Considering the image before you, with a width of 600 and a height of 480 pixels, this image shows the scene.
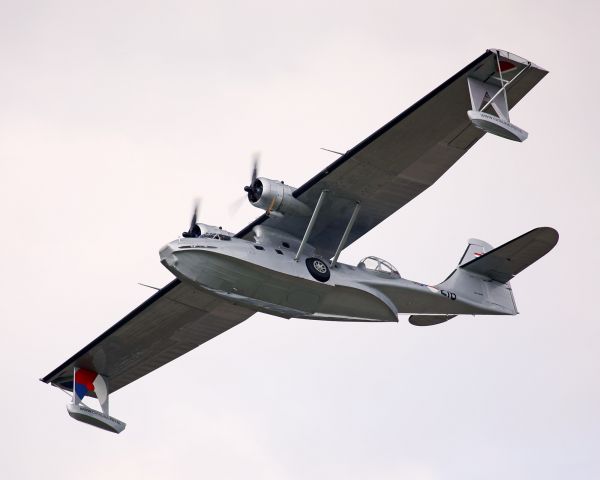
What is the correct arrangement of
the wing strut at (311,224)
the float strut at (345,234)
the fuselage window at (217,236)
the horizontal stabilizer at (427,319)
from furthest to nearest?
1. the horizontal stabilizer at (427,319)
2. the float strut at (345,234)
3. the wing strut at (311,224)
4. the fuselage window at (217,236)

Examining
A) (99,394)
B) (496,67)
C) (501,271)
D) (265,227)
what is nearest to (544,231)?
(501,271)

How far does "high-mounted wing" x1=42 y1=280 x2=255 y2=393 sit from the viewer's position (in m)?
38.8

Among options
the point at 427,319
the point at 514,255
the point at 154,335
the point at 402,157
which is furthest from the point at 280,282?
the point at 514,255

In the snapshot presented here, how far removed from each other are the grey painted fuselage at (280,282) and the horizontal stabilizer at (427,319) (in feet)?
5.33

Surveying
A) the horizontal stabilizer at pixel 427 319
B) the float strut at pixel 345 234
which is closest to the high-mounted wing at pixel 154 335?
the float strut at pixel 345 234

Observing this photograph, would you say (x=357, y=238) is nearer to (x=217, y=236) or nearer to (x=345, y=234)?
(x=345, y=234)

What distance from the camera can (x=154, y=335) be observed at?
40.2 metres

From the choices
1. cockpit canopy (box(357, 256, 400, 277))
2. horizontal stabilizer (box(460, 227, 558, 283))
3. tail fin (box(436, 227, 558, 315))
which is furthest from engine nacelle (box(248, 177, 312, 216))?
horizontal stabilizer (box(460, 227, 558, 283))

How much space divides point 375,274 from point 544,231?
5.06 metres

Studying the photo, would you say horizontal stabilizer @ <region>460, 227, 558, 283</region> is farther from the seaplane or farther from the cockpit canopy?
the cockpit canopy

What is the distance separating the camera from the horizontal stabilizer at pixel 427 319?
38.4 metres

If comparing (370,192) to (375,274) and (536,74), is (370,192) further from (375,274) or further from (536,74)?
(536,74)

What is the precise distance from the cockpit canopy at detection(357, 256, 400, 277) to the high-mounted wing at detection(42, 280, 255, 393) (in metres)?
5.01

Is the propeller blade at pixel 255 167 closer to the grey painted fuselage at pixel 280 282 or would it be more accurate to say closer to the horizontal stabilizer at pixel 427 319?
the grey painted fuselage at pixel 280 282
